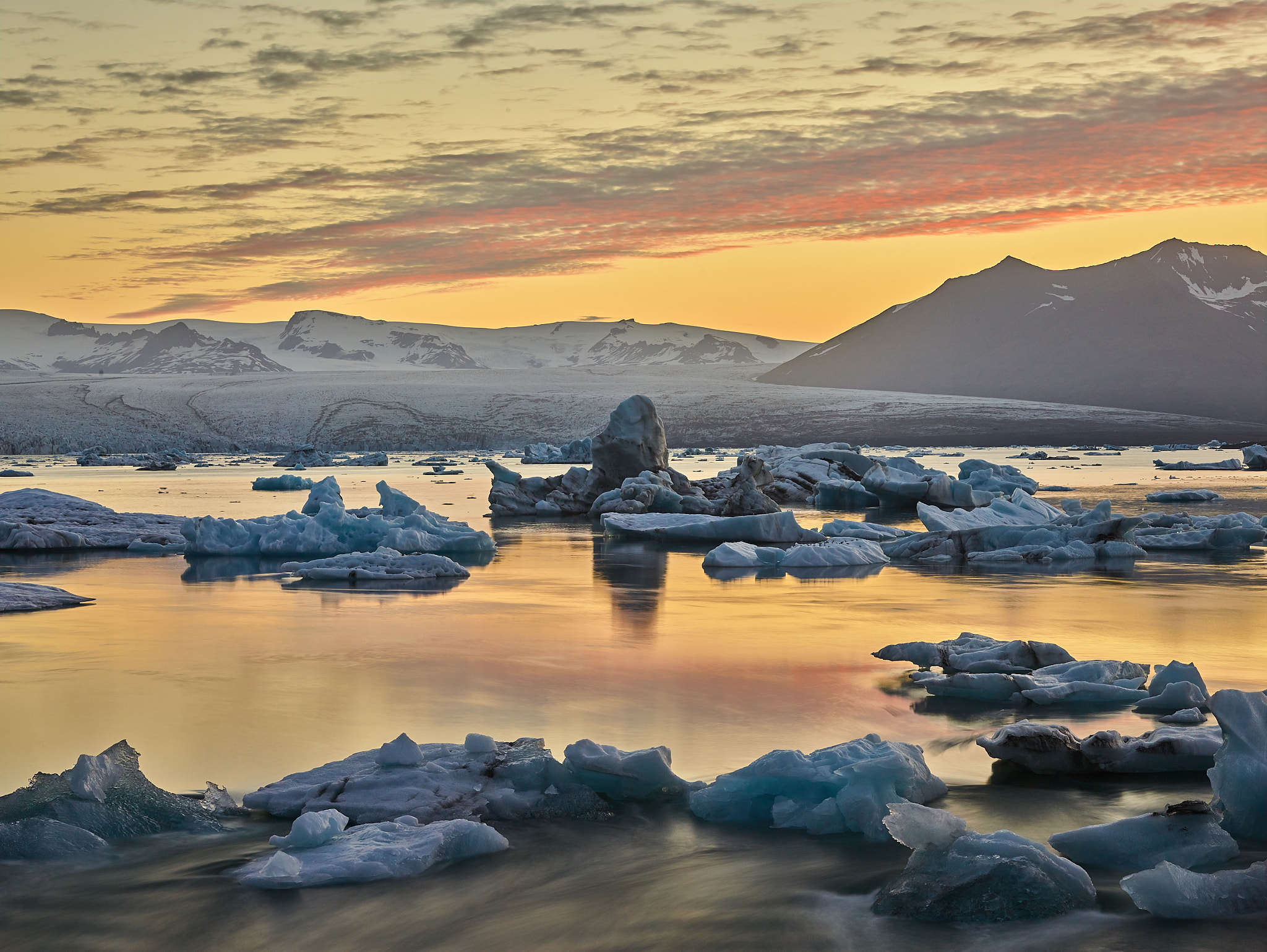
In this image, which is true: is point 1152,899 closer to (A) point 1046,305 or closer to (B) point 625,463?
(B) point 625,463

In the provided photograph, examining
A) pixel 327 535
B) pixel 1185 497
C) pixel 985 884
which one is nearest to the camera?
pixel 985 884

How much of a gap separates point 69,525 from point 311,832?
42.1ft

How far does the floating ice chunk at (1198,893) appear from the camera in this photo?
3484 millimetres

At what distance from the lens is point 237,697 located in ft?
21.6

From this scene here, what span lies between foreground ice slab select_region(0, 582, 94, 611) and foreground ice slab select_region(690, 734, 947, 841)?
717cm

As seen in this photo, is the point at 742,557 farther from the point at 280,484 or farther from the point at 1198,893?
the point at 280,484

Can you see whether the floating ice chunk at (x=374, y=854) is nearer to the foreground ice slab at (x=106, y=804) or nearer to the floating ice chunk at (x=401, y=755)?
the floating ice chunk at (x=401, y=755)

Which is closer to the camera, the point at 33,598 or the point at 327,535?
the point at 33,598

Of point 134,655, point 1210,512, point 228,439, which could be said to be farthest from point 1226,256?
point 134,655

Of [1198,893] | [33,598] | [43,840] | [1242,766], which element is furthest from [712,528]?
[1198,893]

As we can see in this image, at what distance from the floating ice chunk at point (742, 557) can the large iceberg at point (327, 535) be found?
2.96 metres

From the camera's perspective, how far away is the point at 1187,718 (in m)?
5.70

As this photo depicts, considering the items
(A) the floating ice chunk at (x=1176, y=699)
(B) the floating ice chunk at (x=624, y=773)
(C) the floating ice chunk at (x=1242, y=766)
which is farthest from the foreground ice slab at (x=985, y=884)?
(A) the floating ice chunk at (x=1176, y=699)

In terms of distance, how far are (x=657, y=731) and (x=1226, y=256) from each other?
19181 centimetres
